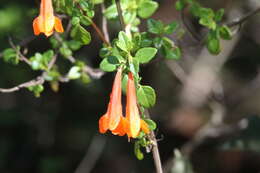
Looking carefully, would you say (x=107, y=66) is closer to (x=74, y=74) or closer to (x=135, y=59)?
(x=135, y=59)

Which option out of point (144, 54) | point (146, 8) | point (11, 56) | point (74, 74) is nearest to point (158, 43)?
point (146, 8)

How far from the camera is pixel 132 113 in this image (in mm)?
1788

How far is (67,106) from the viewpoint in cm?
452

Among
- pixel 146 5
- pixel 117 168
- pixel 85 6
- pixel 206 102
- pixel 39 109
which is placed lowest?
pixel 117 168

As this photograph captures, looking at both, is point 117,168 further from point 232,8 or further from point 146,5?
point 146,5

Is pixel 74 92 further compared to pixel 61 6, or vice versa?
pixel 74 92

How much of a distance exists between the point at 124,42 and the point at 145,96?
222 mm

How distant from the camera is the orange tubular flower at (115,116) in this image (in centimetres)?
178

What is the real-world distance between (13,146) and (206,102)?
1838 mm

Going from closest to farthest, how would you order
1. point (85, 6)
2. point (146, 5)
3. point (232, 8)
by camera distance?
point (85, 6) < point (146, 5) < point (232, 8)

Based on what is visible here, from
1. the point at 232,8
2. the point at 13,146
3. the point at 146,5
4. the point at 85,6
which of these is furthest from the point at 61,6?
the point at 13,146

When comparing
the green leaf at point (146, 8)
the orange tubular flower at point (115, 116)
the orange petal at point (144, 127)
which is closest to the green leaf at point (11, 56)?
the green leaf at point (146, 8)

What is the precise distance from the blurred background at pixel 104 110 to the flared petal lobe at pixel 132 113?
2.33 metres

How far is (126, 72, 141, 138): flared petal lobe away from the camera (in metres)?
1.74
